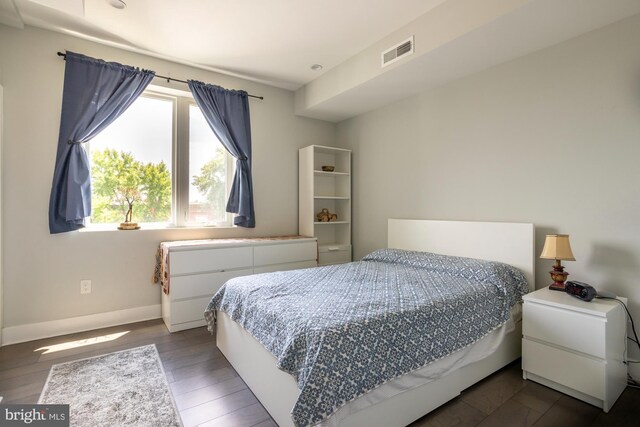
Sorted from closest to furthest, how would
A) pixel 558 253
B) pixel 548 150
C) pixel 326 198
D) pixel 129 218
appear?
pixel 558 253 < pixel 548 150 < pixel 129 218 < pixel 326 198

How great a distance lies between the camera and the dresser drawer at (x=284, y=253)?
3.33 meters

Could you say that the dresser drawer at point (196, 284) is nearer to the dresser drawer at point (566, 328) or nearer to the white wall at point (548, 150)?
the white wall at point (548, 150)

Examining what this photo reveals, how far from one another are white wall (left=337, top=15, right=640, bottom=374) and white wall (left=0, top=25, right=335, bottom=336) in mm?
2769

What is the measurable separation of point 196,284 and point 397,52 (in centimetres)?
281

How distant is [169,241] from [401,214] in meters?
2.56

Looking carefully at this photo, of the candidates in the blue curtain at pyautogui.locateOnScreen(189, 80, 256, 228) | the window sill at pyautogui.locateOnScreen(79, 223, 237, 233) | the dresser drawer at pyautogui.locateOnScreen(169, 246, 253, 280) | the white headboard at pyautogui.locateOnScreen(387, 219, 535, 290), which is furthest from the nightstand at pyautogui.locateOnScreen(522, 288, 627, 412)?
the window sill at pyautogui.locateOnScreen(79, 223, 237, 233)

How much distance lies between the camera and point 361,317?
59.6 inches

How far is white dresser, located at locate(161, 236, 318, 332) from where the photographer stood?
113 inches

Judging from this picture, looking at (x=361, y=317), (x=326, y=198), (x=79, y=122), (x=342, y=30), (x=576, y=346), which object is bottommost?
(x=576, y=346)

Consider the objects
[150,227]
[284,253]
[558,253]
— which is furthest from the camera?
[284,253]

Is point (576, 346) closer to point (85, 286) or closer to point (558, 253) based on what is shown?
point (558, 253)

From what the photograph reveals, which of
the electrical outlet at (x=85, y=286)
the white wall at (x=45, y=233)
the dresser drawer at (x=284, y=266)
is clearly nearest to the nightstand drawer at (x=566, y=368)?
the dresser drawer at (x=284, y=266)

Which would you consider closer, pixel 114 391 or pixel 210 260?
pixel 114 391

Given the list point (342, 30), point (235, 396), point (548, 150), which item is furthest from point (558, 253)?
point (342, 30)
